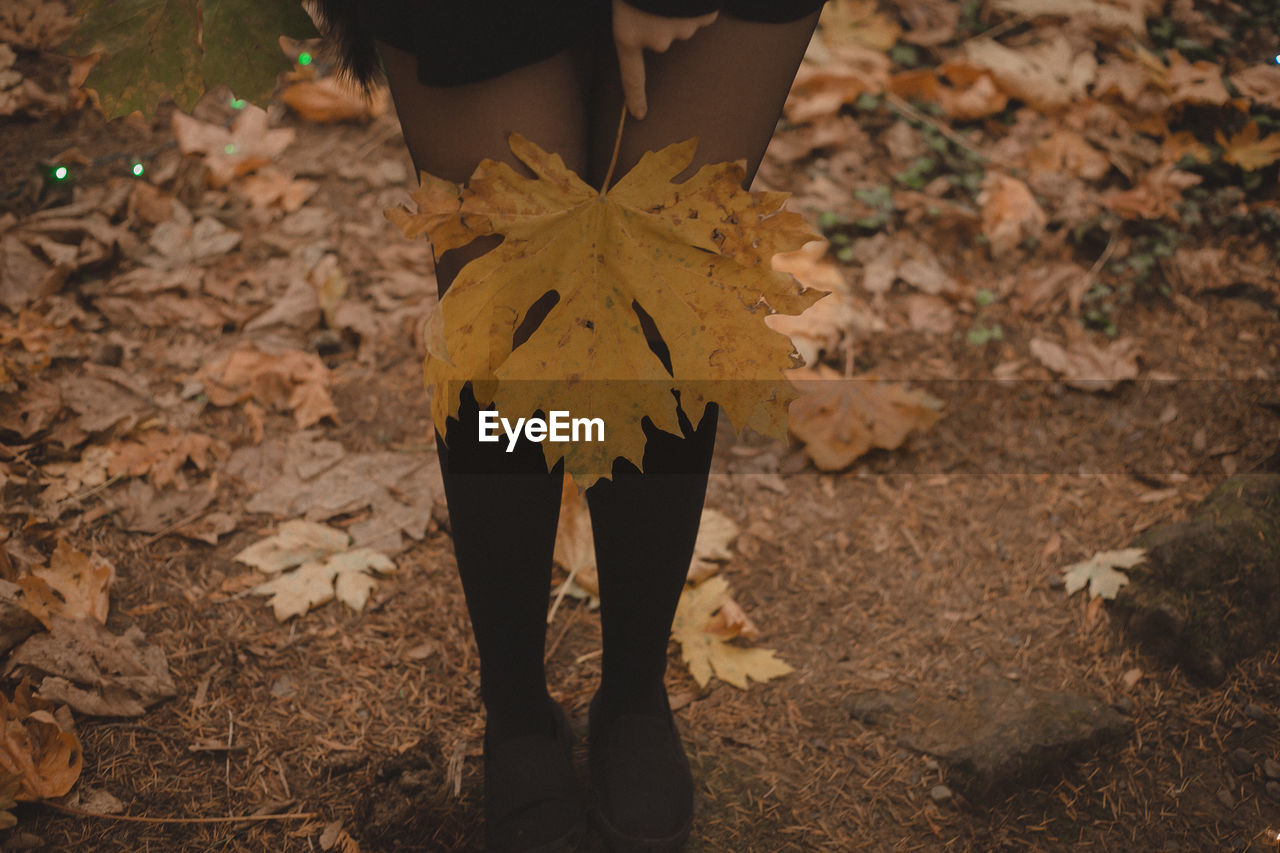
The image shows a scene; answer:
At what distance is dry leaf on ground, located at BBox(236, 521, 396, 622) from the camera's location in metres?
1.59

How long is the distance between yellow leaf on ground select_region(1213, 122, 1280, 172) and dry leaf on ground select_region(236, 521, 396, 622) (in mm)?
2764

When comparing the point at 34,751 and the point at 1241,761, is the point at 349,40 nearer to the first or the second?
the point at 34,751

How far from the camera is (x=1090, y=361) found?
7.18 feet

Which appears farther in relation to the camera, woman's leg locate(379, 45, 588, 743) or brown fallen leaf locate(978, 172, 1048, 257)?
brown fallen leaf locate(978, 172, 1048, 257)

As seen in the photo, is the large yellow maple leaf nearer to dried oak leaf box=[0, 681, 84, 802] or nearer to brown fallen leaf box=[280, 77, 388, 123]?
dried oak leaf box=[0, 681, 84, 802]

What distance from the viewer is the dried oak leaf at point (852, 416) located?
2.02m

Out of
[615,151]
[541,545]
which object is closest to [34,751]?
[541,545]

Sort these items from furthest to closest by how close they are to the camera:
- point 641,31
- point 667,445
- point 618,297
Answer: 1. point 667,445
2. point 618,297
3. point 641,31

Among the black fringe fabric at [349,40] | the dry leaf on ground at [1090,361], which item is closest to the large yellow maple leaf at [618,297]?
the black fringe fabric at [349,40]

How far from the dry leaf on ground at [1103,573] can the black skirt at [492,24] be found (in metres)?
1.38

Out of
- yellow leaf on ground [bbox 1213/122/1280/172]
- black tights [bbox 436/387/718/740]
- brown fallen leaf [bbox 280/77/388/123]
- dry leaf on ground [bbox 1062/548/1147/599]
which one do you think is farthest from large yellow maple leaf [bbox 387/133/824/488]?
yellow leaf on ground [bbox 1213/122/1280/172]

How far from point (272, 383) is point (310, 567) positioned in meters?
0.61

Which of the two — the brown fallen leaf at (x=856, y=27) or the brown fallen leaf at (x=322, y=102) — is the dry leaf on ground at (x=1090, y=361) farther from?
the brown fallen leaf at (x=322, y=102)

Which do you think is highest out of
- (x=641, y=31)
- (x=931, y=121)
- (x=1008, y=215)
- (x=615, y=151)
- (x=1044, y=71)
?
(x=641, y=31)
